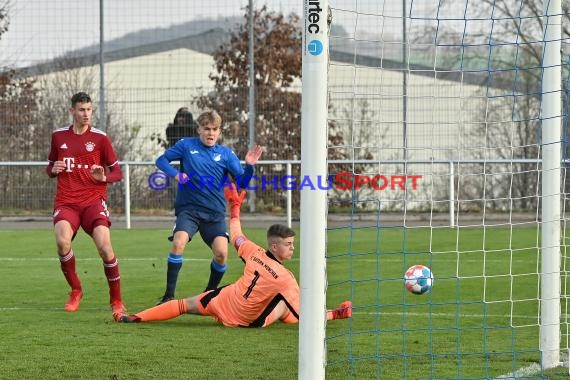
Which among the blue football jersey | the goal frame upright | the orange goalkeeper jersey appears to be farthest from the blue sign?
the blue football jersey

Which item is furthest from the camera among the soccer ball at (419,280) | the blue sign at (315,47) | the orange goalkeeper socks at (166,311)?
the soccer ball at (419,280)

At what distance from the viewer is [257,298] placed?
25.1 ft

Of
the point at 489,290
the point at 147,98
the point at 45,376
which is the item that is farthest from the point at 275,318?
the point at 147,98

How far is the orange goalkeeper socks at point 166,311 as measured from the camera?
793 centimetres

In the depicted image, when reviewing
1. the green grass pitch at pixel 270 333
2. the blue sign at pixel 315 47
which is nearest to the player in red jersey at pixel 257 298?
the green grass pitch at pixel 270 333

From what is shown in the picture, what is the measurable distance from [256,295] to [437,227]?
142 cm

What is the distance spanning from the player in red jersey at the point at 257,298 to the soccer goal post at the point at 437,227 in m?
0.43

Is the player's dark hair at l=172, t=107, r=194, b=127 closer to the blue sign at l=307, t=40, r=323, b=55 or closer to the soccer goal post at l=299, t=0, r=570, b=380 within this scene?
the soccer goal post at l=299, t=0, r=570, b=380

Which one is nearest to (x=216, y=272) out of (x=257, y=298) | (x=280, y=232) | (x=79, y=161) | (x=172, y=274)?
(x=172, y=274)

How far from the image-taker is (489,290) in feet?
33.2

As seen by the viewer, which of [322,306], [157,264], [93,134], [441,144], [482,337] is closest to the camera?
[322,306]

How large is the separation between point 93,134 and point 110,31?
42.2 ft

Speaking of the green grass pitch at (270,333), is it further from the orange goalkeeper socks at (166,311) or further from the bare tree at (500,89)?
the bare tree at (500,89)

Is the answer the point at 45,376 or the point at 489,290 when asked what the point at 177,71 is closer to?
the point at 489,290
